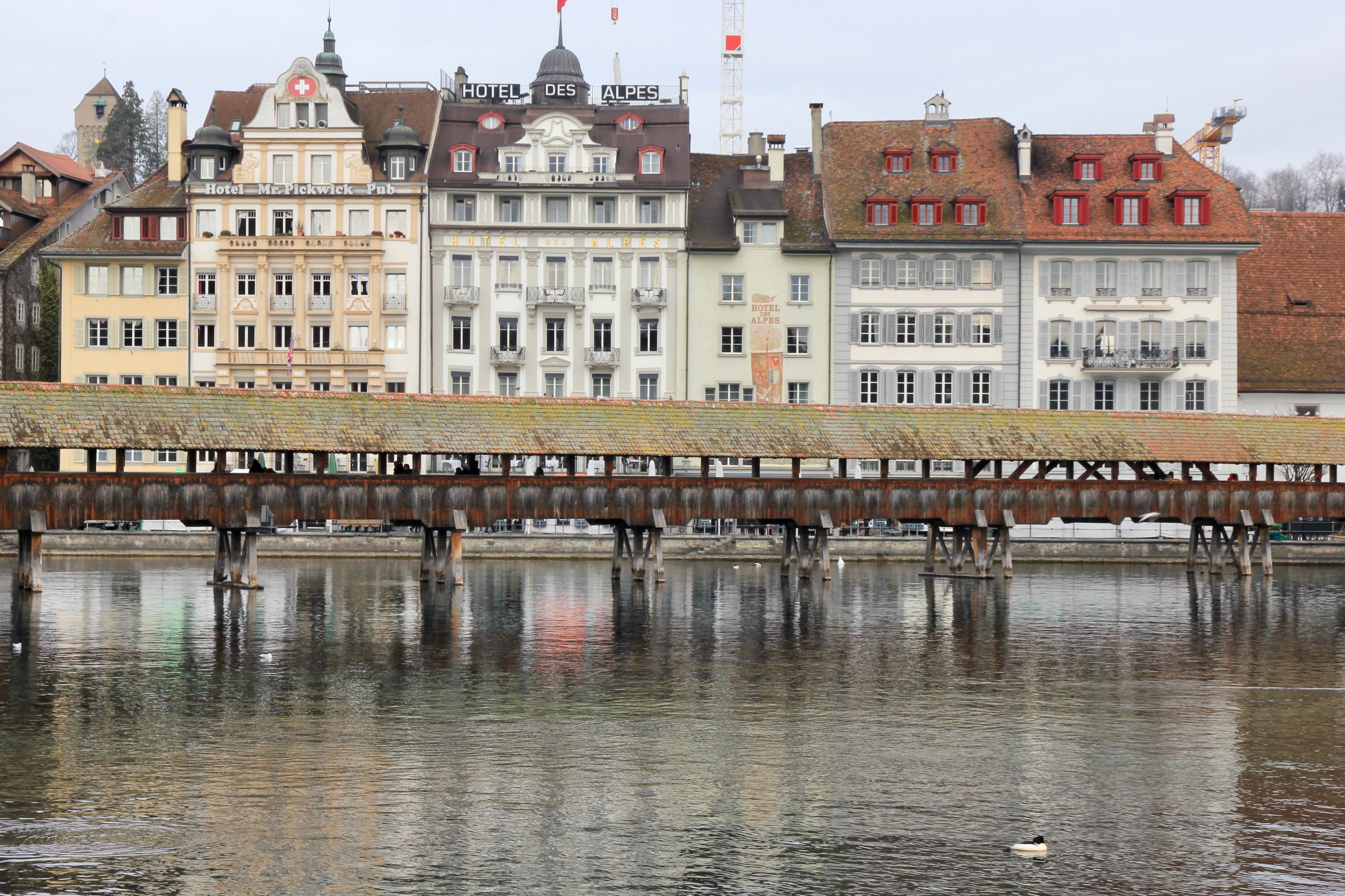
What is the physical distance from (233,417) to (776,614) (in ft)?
57.0

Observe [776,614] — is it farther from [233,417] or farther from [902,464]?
[902,464]

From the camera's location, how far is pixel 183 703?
29.2 meters

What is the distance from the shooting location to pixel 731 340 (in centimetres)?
7394

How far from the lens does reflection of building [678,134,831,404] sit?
7362cm

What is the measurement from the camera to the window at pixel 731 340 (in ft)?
242

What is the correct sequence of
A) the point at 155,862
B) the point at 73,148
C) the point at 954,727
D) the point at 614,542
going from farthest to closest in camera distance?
1. the point at 73,148
2. the point at 614,542
3. the point at 954,727
4. the point at 155,862

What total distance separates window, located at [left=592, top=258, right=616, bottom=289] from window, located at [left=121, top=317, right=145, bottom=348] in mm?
21226

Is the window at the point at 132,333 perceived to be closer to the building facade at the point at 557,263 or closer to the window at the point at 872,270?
the building facade at the point at 557,263

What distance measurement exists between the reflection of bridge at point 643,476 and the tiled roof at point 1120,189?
52.7 feet

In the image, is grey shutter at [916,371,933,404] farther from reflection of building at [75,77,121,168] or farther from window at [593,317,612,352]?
reflection of building at [75,77,121,168]

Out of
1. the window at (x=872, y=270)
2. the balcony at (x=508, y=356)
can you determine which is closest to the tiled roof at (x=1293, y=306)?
the window at (x=872, y=270)

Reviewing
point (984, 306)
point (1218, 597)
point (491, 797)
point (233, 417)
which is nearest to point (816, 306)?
point (984, 306)

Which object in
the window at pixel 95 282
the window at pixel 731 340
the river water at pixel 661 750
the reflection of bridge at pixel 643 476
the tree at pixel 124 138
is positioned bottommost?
the river water at pixel 661 750

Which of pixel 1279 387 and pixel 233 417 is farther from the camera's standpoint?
pixel 1279 387
